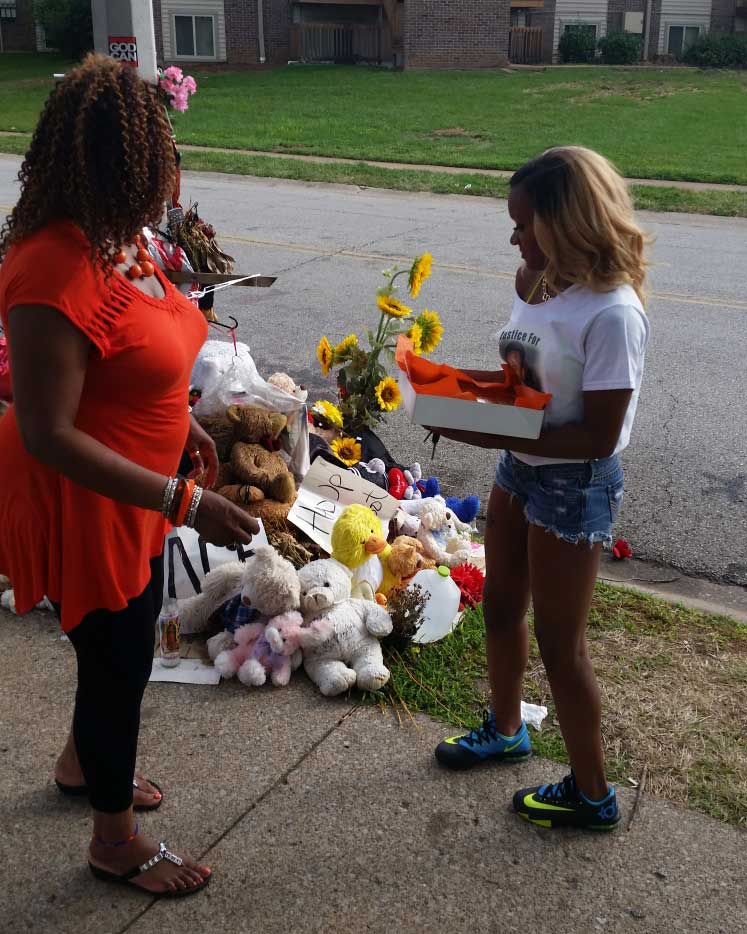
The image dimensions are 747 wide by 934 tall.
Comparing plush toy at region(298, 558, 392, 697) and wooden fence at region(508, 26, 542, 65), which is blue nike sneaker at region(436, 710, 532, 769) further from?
wooden fence at region(508, 26, 542, 65)

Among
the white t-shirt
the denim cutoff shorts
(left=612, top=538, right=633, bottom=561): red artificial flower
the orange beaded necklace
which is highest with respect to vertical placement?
the orange beaded necklace

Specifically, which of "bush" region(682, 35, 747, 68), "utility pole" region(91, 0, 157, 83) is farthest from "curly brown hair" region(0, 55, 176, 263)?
"bush" region(682, 35, 747, 68)

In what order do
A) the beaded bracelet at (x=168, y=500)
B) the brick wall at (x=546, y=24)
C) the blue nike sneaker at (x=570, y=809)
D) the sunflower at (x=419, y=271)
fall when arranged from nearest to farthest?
1. the beaded bracelet at (x=168, y=500)
2. the blue nike sneaker at (x=570, y=809)
3. the sunflower at (x=419, y=271)
4. the brick wall at (x=546, y=24)

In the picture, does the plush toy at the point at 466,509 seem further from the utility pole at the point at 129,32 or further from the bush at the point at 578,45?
the bush at the point at 578,45

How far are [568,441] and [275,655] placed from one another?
150 centimetres

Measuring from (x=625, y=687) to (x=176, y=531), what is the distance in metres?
1.76

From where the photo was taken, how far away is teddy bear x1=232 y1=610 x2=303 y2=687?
11.3 ft

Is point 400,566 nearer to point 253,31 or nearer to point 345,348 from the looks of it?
point 345,348

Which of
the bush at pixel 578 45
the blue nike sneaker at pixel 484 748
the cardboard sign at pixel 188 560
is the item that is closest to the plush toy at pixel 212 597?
the cardboard sign at pixel 188 560

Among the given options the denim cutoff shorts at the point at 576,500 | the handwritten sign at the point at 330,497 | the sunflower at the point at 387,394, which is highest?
the denim cutoff shorts at the point at 576,500

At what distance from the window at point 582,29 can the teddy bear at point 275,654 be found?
3787cm

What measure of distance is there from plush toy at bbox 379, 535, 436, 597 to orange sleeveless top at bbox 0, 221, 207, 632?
172 centimetres

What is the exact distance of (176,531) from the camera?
3.96 m

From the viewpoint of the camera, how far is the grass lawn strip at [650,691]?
10.1 ft
